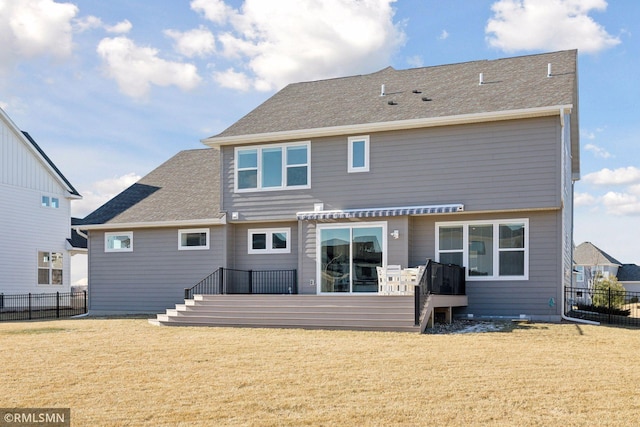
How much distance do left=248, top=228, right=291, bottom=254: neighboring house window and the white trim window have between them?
16.6 feet

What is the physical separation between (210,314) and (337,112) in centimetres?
778

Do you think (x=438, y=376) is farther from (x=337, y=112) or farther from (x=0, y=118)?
(x=0, y=118)

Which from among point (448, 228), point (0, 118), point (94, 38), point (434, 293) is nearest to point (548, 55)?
point (448, 228)

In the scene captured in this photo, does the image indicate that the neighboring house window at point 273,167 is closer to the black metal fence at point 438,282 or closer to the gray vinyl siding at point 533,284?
the black metal fence at point 438,282

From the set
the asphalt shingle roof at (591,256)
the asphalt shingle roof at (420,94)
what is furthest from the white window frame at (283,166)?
the asphalt shingle roof at (591,256)

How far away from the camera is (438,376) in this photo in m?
9.60

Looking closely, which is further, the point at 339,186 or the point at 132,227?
the point at 132,227

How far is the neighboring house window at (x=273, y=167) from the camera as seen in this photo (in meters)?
Result: 20.9

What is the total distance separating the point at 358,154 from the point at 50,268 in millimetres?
18301

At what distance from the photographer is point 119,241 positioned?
23906 mm

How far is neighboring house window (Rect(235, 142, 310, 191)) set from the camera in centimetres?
2091

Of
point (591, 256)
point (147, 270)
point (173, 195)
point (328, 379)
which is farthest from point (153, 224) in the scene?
point (591, 256)

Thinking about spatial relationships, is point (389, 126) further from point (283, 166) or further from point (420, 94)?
point (283, 166)

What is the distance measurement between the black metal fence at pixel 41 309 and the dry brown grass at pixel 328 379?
11.1 metres
